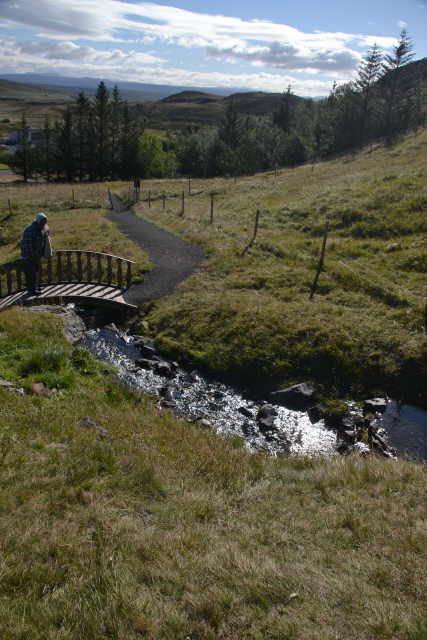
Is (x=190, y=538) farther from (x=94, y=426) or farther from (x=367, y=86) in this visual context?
(x=367, y=86)

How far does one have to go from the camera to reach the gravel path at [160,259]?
21750 millimetres

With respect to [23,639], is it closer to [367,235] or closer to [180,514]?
[180,514]

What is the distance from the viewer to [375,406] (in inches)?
553

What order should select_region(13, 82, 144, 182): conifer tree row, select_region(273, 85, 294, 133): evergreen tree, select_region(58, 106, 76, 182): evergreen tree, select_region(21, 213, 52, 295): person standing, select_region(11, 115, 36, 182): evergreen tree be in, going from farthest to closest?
select_region(273, 85, 294, 133): evergreen tree → select_region(13, 82, 144, 182): conifer tree row → select_region(11, 115, 36, 182): evergreen tree → select_region(58, 106, 76, 182): evergreen tree → select_region(21, 213, 52, 295): person standing

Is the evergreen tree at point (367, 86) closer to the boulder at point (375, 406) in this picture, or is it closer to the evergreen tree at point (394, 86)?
the evergreen tree at point (394, 86)

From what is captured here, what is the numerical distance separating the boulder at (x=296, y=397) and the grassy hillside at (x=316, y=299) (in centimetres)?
72

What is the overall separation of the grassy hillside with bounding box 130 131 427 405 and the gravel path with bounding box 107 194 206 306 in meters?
0.87

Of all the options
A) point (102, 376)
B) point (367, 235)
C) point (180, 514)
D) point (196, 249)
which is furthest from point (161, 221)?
point (180, 514)

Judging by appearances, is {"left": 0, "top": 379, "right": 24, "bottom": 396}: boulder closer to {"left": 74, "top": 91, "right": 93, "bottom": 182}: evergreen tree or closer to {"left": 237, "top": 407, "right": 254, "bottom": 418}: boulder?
{"left": 237, "top": 407, "right": 254, "bottom": 418}: boulder

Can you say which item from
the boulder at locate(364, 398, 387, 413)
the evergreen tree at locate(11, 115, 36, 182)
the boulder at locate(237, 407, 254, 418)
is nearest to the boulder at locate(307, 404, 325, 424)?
the boulder at locate(364, 398, 387, 413)

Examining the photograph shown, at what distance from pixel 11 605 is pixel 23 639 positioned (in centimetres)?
→ 44

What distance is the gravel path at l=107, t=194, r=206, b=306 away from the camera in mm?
21750

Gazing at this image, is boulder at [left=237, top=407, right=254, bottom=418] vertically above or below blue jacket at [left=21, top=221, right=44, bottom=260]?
below

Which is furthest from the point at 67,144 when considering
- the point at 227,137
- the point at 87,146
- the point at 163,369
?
the point at 163,369
